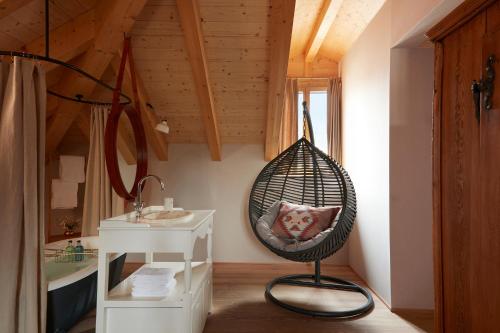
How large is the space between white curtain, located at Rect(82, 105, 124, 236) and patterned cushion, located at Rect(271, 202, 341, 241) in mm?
1733

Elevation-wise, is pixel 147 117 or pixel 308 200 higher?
pixel 147 117

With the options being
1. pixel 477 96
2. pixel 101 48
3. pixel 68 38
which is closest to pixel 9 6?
pixel 68 38

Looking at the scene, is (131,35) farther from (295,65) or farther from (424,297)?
(424,297)

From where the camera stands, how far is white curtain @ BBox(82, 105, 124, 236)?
323 centimetres

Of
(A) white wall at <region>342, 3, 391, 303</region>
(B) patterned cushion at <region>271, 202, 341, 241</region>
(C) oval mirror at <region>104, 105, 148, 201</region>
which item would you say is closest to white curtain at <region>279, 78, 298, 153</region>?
(A) white wall at <region>342, 3, 391, 303</region>

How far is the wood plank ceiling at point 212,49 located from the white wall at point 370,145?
462 millimetres

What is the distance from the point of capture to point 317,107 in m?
4.39

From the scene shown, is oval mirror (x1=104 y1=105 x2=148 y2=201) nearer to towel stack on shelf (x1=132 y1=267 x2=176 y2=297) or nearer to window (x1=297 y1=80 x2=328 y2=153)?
towel stack on shelf (x1=132 y1=267 x2=176 y2=297)

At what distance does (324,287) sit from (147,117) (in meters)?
2.59

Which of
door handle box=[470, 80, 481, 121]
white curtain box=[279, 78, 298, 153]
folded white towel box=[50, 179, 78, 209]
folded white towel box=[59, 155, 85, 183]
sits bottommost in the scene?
folded white towel box=[50, 179, 78, 209]

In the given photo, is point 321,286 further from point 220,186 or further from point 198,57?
point 198,57

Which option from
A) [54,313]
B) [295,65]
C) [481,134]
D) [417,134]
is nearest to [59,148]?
[54,313]

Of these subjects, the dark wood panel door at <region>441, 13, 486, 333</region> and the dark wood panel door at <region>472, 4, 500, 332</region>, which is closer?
the dark wood panel door at <region>472, 4, 500, 332</region>

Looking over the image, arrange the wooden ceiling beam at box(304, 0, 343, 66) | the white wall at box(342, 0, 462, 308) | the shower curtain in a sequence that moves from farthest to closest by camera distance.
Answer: the wooden ceiling beam at box(304, 0, 343, 66)
the white wall at box(342, 0, 462, 308)
the shower curtain
